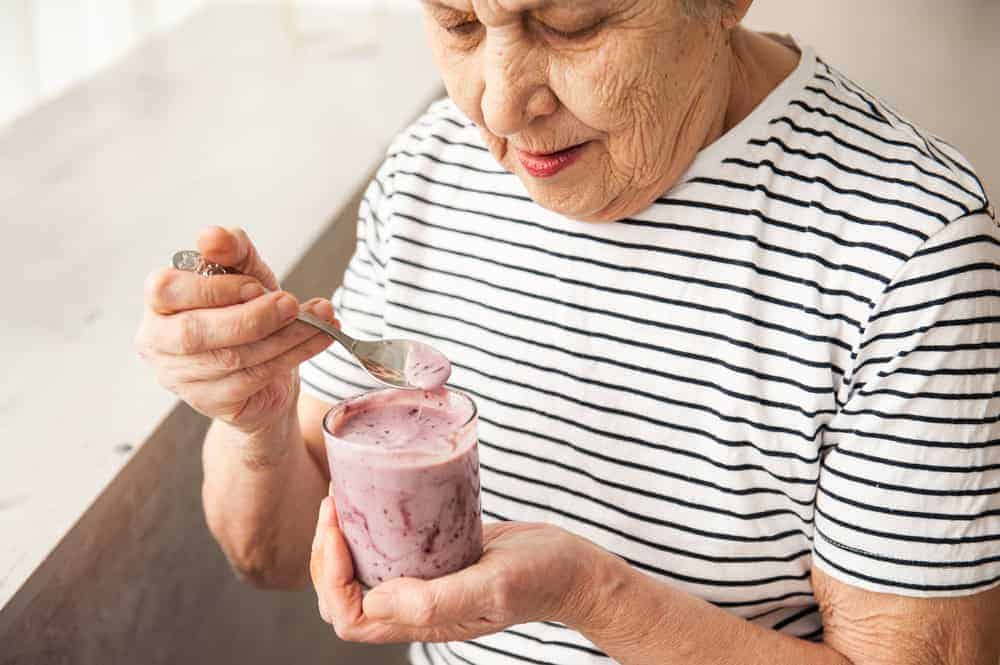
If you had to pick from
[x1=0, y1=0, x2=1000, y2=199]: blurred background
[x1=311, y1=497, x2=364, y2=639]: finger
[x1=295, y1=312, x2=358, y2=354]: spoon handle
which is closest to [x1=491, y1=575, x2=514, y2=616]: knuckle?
[x1=311, y1=497, x2=364, y2=639]: finger

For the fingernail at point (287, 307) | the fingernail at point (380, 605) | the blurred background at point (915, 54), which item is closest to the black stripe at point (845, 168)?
the fingernail at point (287, 307)

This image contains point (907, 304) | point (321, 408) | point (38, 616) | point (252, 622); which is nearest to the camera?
point (907, 304)

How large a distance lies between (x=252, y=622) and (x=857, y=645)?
1158 mm

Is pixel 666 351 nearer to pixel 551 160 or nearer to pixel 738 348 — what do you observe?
pixel 738 348

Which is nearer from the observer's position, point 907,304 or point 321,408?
point 907,304

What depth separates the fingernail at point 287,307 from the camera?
3.64 feet

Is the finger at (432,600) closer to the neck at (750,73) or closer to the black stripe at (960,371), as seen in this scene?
the black stripe at (960,371)

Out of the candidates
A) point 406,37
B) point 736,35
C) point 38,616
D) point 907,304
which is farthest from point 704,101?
point 406,37

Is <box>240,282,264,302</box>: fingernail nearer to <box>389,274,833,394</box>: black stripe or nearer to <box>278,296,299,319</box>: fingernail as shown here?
<box>278,296,299,319</box>: fingernail

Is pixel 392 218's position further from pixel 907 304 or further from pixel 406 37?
pixel 406 37

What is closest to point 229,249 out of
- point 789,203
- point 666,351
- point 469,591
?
point 469,591

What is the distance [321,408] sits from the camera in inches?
61.7

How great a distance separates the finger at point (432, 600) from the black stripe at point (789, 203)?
0.52 metres

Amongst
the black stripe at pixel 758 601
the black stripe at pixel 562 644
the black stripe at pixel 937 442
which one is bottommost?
the black stripe at pixel 562 644
